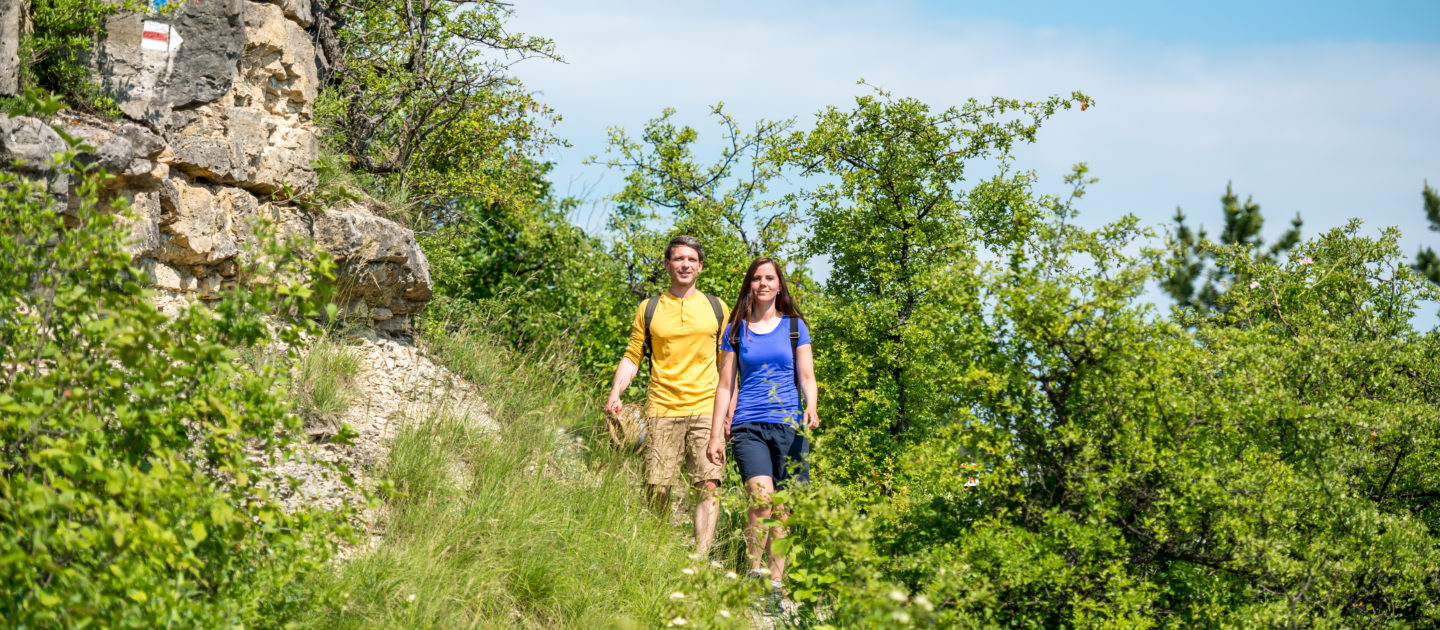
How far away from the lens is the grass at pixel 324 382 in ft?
18.7

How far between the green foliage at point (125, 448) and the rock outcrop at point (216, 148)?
2226 millimetres

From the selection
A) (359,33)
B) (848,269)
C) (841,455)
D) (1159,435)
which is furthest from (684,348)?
(359,33)

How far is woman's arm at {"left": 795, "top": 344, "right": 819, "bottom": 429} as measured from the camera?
17.0 feet

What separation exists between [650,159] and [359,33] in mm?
4091

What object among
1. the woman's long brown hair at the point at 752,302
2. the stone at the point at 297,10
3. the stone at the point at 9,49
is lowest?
the woman's long brown hair at the point at 752,302

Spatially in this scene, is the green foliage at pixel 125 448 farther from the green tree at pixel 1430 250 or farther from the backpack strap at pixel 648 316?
the green tree at pixel 1430 250

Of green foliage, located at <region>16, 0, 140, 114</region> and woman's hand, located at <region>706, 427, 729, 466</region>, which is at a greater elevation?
green foliage, located at <region>16, 0, 140, 114</region>

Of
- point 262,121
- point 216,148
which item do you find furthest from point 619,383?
point 262,121

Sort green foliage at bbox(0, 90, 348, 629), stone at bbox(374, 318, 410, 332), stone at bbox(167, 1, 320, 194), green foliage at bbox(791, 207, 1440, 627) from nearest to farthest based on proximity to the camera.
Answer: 1. green foliage at bbox(0, 90, 348, 629)
2. green foliage at bbox(791, 207, 1440, 627)
3. stone at bbox(167, 1, 320, 194)
4. stone at bbox(374, 318, 410, 332)

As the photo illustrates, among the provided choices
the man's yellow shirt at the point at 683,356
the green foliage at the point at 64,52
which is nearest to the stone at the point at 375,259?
the green foliage at the point at 64,52

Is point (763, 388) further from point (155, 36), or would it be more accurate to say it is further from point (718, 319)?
point (155, 36)

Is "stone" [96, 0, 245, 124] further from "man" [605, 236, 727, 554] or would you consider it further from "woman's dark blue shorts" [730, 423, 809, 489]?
"woman's dark blue shorts" [730, 423, 809, 489]

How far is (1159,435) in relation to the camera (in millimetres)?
3875

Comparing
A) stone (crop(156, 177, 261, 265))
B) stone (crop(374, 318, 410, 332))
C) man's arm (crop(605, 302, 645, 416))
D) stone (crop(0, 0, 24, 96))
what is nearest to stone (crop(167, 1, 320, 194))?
stone (crop(156, 177, 261, 265))
